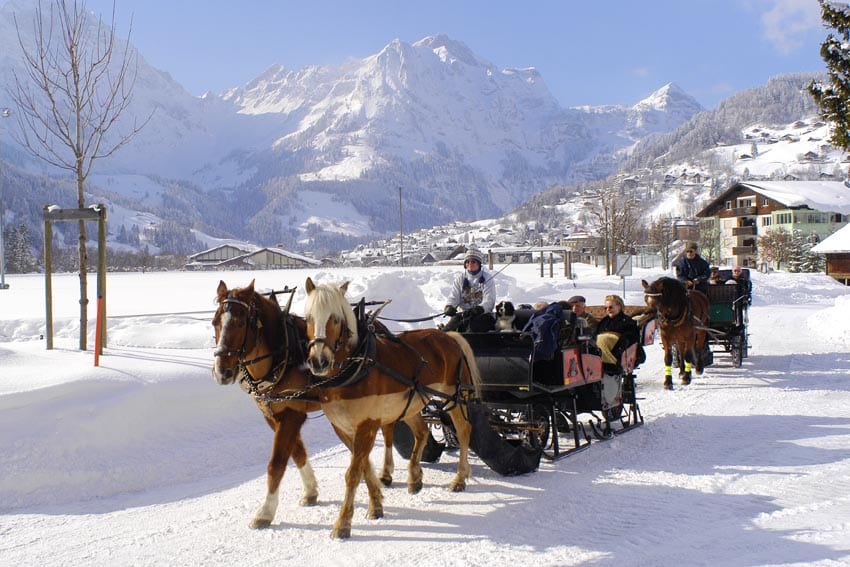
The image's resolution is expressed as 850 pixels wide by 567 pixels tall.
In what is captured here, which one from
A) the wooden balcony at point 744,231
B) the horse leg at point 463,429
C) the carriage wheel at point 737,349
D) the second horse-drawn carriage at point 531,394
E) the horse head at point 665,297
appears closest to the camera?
the horse leg at point 463,429

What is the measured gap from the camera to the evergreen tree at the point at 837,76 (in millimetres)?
16016

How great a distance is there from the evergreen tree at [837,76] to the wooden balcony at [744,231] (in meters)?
60.9

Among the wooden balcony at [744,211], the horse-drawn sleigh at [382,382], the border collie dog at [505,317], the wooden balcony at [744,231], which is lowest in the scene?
the horse-drawn sleigh at [382,382]

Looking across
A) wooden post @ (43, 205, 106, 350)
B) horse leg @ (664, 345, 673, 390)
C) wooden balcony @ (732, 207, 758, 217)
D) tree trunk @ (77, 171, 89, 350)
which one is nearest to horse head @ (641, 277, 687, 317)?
horse leg @ (664, 345, 673, 390)

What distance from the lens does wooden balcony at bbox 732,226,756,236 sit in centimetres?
7306

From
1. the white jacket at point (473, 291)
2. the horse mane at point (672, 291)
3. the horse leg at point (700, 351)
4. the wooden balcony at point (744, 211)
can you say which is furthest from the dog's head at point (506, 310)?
the wooden balcony at point (744, 211)

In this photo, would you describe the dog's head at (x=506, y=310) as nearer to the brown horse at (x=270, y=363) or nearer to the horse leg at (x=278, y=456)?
the brown horse at (x=270, y=363)

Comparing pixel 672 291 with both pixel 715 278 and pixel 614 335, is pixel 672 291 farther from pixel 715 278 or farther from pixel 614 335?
pixel 614 335

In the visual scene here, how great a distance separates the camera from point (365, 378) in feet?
18.4

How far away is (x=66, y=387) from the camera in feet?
25.4

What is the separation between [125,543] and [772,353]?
13319 mm

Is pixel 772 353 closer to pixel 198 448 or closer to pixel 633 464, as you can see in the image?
pixel 633 464

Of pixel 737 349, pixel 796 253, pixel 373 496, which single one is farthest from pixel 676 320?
pixel 796 253

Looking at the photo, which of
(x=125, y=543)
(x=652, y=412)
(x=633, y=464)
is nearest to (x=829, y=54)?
(x=652, y=412)
